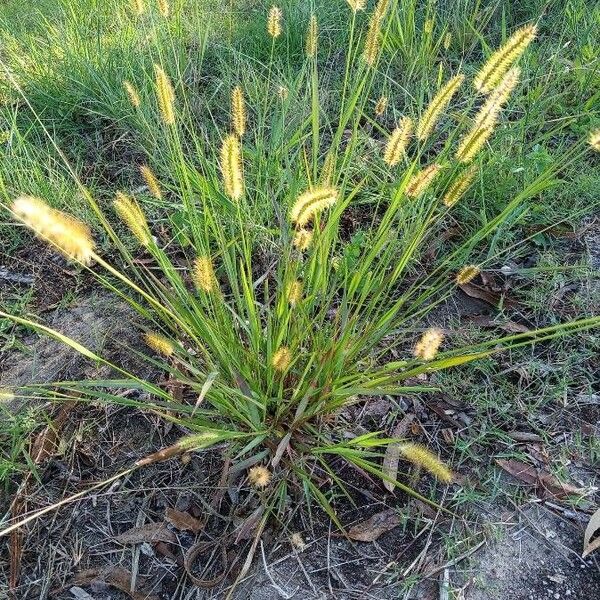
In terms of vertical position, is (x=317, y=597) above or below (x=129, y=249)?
below

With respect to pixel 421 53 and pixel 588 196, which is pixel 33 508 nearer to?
pixel 588 196

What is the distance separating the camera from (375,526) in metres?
1.55

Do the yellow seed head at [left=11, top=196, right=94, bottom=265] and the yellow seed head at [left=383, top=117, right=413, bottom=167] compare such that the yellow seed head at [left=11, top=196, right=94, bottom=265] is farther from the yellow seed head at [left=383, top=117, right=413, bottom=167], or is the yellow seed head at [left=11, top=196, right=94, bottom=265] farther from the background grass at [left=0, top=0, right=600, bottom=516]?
the background grass at [left=0, top=0, right=600, bottom=516]

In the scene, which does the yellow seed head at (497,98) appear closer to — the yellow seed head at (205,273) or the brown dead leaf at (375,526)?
the yellow seed head at (205,273)

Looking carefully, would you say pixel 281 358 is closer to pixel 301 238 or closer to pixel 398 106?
pixel 301 238

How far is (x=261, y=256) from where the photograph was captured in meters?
2.21

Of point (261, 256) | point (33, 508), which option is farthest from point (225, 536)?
point (261, 256)

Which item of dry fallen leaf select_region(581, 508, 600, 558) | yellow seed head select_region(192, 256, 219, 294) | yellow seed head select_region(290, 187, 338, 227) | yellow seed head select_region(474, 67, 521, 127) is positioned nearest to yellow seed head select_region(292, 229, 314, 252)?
yellow seed head select_region(290, 187, 338, 227)

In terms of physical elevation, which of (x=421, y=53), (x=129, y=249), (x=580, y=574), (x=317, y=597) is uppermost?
(x=421, y=53)

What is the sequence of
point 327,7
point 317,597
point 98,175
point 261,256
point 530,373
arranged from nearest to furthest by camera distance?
point 317,597
point 530,373
point 261,256
point 98,175
point 327,7

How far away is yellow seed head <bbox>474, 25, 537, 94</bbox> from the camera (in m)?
1.25

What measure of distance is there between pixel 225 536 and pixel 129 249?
123 centimetres

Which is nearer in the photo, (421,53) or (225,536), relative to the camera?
(225,536)

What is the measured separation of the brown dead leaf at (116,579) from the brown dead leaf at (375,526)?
53 centimetres
